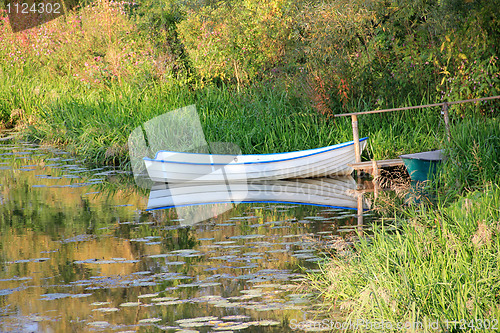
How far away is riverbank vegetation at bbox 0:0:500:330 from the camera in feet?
17.7

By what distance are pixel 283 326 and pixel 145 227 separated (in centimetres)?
400

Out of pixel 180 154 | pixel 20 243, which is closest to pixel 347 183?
pixel 180 154

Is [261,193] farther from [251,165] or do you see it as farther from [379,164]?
[379,164]

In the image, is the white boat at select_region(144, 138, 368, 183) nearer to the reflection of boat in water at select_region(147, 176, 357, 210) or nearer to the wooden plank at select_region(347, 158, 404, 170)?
the reflection of boat in water at select_region(147, 176, 357, 210)

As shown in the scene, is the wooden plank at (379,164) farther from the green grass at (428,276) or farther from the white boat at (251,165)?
the green grass at (428,276)

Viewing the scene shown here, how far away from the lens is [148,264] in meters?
7.21

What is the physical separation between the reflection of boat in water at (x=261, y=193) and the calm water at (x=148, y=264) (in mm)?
415

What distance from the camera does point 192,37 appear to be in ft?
59.3

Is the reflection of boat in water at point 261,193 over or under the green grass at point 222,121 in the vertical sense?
under

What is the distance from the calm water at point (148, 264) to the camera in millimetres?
5664

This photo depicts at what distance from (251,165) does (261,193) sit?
106cm

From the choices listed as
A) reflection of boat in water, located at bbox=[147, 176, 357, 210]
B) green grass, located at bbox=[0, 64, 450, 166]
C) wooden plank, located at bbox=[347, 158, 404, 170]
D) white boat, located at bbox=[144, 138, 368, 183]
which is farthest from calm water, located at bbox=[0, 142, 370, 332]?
green grass, located at bbox=[0, 64, 450, 166]

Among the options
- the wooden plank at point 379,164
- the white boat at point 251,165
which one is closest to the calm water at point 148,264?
the white boat at point 251,165

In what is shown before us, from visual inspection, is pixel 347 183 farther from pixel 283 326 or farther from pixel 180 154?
pixel 283 326
